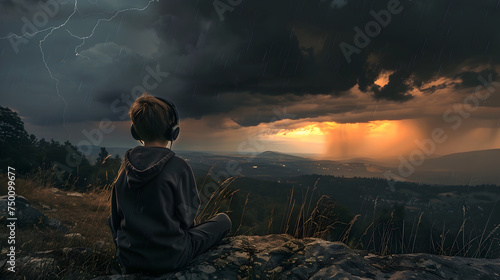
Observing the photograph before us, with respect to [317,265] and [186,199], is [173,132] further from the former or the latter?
[317,265]

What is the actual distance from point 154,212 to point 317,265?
1.60 m

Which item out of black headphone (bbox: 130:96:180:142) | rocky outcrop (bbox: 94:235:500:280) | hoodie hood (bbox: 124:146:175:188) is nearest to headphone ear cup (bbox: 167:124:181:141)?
black headphone (bbox: 130:96:180:142)

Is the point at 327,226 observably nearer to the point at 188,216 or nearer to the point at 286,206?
the point at 286,206

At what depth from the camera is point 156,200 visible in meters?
2.38

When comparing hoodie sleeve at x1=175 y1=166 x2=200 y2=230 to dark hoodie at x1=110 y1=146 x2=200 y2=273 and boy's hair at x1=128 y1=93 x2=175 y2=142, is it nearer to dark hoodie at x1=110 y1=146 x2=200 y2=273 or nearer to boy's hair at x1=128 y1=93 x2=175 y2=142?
dark hoodie at x1=110 y1=146 x2=200 y2=273

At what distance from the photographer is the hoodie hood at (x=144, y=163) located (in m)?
2.36

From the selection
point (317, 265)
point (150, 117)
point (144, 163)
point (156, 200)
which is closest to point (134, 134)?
point (150, 117)

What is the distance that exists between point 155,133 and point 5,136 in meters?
18.9

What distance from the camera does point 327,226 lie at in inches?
151

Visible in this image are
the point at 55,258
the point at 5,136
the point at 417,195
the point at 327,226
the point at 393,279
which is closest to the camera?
the point at 393,279

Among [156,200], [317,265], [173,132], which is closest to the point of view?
[156,200]

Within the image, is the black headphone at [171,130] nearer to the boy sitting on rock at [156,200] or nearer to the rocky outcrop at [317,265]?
the boy sitting on rock at [156,200]

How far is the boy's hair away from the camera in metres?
2.59

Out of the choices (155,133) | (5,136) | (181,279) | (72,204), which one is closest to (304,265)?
(181,279)
